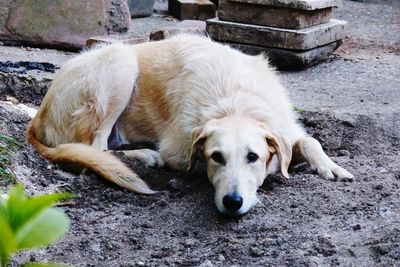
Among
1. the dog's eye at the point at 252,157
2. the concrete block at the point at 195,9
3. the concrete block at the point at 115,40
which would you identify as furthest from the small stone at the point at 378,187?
the concrete block at the point at 195,9

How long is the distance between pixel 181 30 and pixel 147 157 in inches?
124

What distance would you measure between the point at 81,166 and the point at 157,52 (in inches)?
43.1

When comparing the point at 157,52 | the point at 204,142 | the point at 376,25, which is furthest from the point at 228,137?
the point at 376,25

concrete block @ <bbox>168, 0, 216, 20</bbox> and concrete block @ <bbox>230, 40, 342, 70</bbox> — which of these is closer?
concrete block @ <bbox>230, 40, 342, 70</bbox>

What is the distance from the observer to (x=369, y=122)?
523 centimetres

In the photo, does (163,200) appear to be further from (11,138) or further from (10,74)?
(10,74)

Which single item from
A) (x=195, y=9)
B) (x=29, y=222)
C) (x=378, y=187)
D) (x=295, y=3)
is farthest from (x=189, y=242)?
(x=195, y=9)

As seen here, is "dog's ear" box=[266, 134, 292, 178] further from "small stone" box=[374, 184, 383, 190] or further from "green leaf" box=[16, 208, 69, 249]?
"green leaf" box=[16, 208, 69, 249]

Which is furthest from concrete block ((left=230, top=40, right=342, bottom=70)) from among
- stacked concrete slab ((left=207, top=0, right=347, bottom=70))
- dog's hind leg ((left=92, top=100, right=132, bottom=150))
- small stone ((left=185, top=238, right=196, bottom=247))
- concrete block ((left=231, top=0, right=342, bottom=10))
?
small stone ((left=185, top=238, right=196, bottom=247))

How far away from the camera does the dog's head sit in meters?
3.43

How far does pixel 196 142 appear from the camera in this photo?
3850mm

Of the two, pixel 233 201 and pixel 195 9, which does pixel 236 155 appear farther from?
pixel 195 9

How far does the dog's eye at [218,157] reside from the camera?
3.63 meters

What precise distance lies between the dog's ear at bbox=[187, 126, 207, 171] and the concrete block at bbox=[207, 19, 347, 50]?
3.38 m
